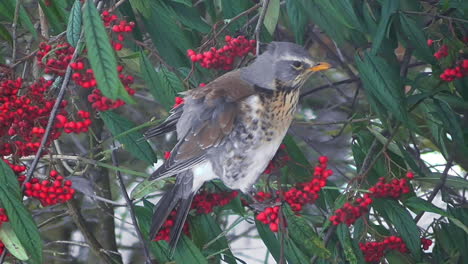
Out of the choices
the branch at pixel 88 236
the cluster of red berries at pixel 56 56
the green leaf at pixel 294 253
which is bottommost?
the branch at pixel 88 236

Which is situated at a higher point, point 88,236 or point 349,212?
point 349,212

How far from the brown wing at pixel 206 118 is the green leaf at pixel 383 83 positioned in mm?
307

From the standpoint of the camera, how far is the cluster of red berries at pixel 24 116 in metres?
2.05

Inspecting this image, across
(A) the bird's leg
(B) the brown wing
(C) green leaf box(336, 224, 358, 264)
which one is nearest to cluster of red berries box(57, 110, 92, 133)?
(B) the brown wing

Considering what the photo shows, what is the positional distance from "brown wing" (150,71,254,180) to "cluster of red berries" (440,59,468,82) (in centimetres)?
53

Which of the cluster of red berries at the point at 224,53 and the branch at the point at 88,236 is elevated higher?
the cluster of red berries at the point at 224,53

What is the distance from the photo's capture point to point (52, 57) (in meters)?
2.22

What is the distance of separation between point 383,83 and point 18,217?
994mm

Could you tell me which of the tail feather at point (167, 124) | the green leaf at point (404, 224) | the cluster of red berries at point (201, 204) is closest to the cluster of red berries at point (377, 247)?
the green leaf at point (404, 224)

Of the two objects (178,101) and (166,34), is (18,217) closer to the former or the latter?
(178,101)

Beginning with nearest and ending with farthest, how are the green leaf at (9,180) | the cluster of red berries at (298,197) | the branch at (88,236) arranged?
the green leaf at (9,180) < the cluster of red berries at (298,197) < the branch at (88,236)

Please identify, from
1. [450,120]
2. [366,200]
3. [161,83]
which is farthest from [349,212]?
[161,83]

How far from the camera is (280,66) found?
234cm

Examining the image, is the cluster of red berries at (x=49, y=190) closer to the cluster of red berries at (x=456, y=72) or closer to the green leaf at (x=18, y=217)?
the green leaf at (x=18, y=217)
